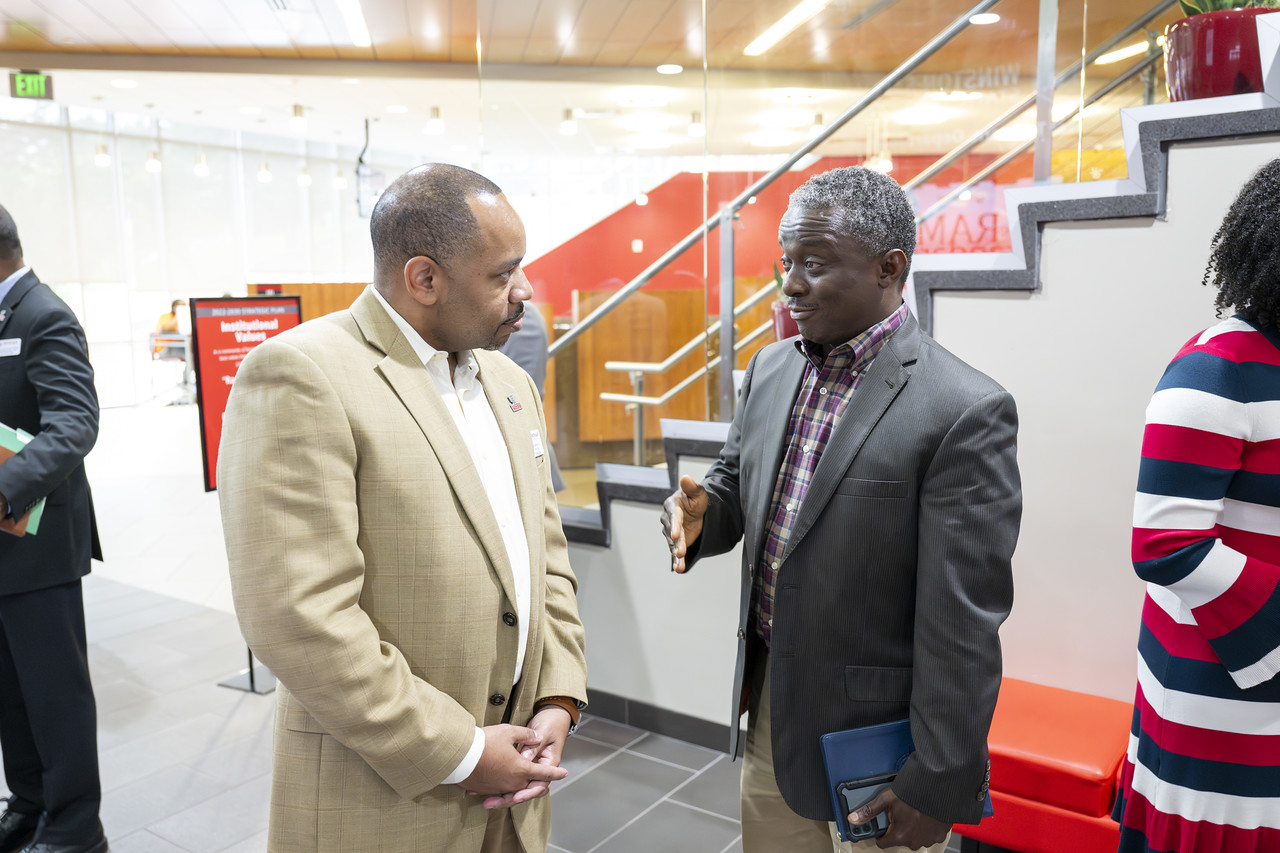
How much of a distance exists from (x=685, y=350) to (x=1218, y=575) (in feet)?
7.68

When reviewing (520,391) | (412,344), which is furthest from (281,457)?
(520,391)

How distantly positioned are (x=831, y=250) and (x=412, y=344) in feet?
2.22

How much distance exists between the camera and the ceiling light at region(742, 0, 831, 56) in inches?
125

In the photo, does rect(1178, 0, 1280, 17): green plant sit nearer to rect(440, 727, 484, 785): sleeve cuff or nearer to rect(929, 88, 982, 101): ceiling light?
rect(929, 88, 982, 101): ceiling light

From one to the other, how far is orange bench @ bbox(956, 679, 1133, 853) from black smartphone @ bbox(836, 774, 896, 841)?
3.24ft

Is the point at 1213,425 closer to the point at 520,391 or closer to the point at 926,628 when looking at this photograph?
the point at 926,628

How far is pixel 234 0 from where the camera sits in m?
5.73

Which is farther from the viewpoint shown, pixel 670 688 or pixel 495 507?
pixel 670 688

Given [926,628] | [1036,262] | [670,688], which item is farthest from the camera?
[670,688]

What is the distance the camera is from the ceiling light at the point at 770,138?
326 cm

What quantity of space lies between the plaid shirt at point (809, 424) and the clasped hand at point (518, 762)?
418 millimetres

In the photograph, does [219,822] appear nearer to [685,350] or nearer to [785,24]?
[685,350]

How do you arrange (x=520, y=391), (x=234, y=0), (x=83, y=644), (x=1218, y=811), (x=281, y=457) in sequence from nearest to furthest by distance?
(x=281, y=457) < (x=1218, y=811) < (x=520, y=391) < (x=83, y=644) < (x=234, y=0)

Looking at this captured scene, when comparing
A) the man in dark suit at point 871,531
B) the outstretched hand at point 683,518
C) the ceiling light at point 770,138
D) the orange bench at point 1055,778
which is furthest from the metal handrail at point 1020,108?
the outstretched hand at point 683,518
